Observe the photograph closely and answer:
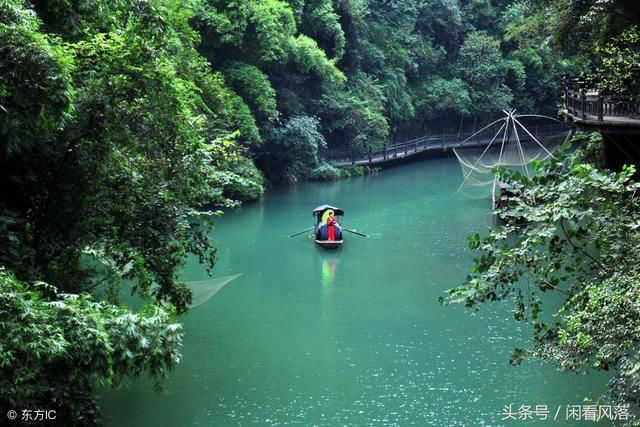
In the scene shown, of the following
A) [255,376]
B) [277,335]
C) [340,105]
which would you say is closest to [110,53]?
[255,376]

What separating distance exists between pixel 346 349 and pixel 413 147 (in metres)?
24.3

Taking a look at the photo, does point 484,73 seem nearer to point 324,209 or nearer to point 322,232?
point 324,209

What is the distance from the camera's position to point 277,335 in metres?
11.8

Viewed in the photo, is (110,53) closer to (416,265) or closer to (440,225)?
(416,265)

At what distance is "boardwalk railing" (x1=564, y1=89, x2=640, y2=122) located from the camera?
12.4 metres

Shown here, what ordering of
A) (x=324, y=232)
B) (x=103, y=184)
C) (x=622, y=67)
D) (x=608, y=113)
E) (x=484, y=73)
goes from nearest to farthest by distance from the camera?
1. (x=103, y=184)
2. (x=622, y=67)
3. (x=608, y=113)
4. (x=324, y=232)
5. (x=484, y=73)

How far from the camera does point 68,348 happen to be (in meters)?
5.49

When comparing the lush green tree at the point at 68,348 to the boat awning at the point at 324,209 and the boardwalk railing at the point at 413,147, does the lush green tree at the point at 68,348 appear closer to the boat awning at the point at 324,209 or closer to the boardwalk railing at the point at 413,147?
the boat awning at the point at 324,209

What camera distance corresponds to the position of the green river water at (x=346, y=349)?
29.7 feet

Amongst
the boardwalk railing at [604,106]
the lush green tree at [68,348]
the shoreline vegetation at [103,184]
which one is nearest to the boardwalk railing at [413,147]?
the shoreline vegetation at [103,184]

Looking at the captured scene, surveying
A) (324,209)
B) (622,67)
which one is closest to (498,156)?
(324,209)

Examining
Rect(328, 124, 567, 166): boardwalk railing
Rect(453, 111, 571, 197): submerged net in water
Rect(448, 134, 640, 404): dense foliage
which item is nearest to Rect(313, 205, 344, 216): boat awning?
Rect(453, 111, 571, 197): submerged net in water

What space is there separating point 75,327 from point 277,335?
6.43 metres

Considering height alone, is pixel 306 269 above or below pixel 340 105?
below
